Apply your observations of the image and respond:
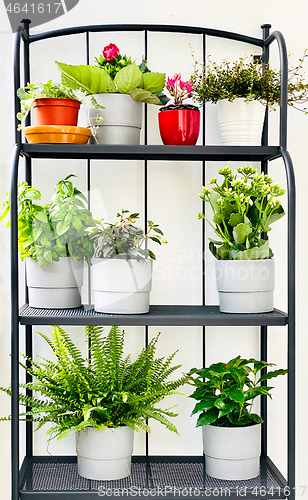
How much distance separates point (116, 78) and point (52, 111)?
18 cm

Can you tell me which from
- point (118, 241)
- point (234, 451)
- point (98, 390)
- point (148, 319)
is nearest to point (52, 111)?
point (118, 241)

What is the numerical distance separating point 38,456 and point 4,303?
1.52 ft

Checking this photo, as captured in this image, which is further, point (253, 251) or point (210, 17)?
point (210, 17)

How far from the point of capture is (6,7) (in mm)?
1427

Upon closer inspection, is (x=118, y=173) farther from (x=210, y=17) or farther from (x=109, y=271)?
(x=210, y=17)

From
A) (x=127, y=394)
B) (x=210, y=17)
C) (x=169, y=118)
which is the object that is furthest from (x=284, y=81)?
(x=127, y=394)

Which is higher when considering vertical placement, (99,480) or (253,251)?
(253,251)

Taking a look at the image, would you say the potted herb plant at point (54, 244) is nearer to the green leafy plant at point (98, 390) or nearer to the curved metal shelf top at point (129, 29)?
the green leafy plant at point (98, 390)

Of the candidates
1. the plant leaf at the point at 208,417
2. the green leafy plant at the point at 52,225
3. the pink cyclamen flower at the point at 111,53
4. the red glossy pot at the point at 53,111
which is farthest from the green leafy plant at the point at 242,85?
the plant leaf at the point at 208,417

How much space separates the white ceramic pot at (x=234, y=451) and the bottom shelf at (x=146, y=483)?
0.02 metres

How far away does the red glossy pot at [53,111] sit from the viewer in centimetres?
118

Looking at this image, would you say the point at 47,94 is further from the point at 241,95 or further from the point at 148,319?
the point at 148,319

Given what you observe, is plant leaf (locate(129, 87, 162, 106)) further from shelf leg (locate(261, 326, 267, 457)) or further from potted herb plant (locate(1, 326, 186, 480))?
shelf leg (locate(261, 326, 267, 457))

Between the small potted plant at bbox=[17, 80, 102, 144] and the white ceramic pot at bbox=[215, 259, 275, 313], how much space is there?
502mm
